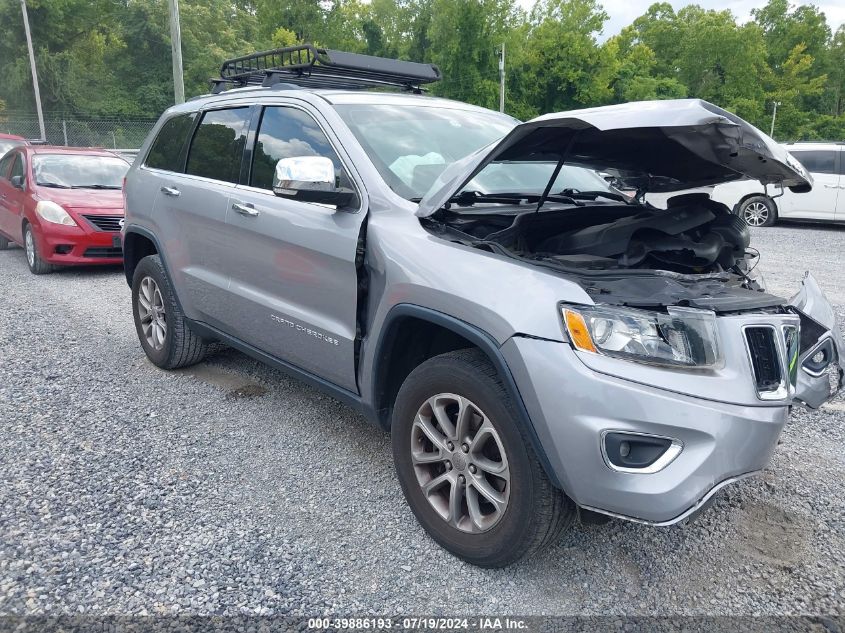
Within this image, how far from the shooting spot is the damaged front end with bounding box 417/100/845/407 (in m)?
2.19

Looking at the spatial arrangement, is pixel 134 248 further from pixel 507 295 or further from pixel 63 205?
pixel 63 205

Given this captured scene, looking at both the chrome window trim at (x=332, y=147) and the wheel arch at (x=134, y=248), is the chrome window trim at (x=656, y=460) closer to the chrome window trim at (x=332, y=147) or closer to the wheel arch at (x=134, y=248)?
the chrome window trim at (x=332, y=147)

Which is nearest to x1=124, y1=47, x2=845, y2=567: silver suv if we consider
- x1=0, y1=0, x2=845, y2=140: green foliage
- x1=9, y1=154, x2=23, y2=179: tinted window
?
x1=9, y1=154, x2=23, y2=179: tinted window

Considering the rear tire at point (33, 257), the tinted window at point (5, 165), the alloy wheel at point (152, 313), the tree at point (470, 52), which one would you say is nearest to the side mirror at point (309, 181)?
the alloy wheel at point (152, 313)

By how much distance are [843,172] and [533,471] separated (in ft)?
44.4

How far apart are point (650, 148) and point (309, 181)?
1528mm

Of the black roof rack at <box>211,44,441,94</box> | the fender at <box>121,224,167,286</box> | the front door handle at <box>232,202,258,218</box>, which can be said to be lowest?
the fender at <box>121,224,167,286</box>

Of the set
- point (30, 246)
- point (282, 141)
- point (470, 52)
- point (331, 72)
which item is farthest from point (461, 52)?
point (282, 141)

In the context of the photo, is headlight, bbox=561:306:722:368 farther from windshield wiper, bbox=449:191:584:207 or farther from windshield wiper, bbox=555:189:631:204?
windshield wiper, bbox=555:189:631:204

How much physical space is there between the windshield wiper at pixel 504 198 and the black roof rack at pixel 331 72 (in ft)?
4.96

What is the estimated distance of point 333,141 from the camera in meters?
3.27

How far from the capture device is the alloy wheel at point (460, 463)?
246cm

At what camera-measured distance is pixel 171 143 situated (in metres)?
4.73

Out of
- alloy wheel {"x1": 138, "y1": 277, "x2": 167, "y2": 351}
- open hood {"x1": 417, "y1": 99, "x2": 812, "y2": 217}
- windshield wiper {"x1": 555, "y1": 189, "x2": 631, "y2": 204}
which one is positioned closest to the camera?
open hood {"x1": 417, "y1": 99, "x2": 812, "y2": 217}
